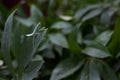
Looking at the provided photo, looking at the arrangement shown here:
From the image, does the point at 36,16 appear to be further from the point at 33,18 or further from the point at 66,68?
the point at 66,68

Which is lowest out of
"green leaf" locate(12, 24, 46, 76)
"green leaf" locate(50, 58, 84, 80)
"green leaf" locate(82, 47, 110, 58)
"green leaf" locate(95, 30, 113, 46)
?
"green leaf" locate(50, 58, 84, 80)

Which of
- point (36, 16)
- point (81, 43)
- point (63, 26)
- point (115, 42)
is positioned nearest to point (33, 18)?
point (36, 16)

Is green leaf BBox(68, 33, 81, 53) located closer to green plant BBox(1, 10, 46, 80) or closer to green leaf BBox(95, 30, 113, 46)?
green leaf BBox(95, 30, 113, 46)

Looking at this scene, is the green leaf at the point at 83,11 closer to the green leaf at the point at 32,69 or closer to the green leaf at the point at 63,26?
the green leaf at the point at 63,26

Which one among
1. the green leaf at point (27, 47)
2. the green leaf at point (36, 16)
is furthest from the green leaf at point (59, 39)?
the green leaf at point (27, 47)

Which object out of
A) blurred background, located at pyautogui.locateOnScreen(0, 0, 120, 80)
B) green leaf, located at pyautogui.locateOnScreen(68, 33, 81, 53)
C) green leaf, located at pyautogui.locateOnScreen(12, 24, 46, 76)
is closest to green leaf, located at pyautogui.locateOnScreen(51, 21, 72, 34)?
blurred background, located at pyautogui.locateOnScreen(0, 0, 120, 80)
